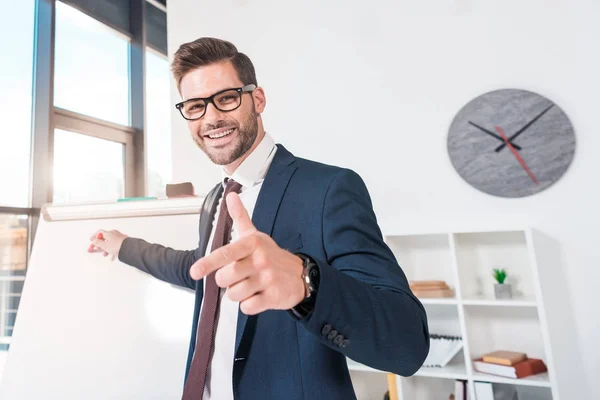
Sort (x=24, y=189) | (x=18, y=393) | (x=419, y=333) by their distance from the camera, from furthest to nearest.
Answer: (x=24, y=189) < (x=18, y=393) < (x=419, y=333)

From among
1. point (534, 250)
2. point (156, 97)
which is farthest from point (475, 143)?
point (156, 97)

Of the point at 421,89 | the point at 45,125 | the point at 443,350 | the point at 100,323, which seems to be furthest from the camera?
the point at 45,125

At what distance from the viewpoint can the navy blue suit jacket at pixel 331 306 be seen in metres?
0.63

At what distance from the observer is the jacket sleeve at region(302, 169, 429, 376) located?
Answer: 590 millimetres

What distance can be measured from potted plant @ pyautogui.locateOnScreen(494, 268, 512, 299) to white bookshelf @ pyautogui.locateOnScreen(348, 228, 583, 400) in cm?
5

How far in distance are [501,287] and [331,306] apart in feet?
5.99

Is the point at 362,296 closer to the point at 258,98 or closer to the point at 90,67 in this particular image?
the point at 258,98

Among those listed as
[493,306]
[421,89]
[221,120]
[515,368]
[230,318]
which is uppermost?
[421,89]

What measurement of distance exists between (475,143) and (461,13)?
0.82 metres

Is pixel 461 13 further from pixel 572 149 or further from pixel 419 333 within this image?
pixel 419 333

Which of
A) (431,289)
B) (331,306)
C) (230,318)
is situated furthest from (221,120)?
(431,289)

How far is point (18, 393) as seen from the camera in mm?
1227

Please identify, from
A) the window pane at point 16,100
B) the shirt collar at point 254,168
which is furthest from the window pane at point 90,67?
the shirt collar at point 254,168

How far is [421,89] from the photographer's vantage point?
7.88ft
